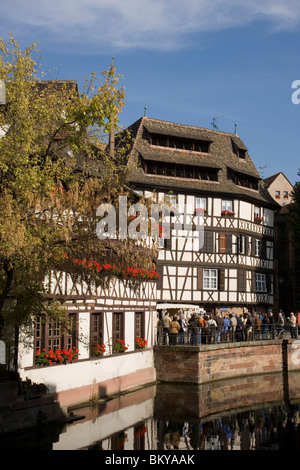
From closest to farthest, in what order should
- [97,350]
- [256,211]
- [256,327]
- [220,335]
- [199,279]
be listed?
[97,350] < [220,335] < [256,327] < [199,279] < [256,211]

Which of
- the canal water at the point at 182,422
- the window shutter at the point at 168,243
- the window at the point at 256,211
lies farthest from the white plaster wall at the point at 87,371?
the window at the point at 256,211

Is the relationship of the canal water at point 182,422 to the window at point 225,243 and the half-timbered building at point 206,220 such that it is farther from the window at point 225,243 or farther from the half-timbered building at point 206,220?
the window at point 225,243

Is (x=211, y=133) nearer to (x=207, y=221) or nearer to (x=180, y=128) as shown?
(x=180, y=128)

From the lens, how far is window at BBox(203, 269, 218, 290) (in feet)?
120

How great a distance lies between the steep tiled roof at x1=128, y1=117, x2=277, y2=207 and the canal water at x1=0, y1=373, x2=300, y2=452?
561 inches

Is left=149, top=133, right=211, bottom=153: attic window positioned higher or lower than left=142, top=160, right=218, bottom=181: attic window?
higher

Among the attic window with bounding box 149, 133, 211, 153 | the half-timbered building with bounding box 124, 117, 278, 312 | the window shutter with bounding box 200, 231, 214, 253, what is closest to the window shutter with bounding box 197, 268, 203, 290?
the half-timbered building with bounding box 124, 117, 278, 312

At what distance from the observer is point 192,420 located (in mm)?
18828

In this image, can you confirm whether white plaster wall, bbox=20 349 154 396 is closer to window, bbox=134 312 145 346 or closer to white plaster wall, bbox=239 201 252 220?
window, bbox=134 312 145 346

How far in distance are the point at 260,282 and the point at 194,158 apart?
8.78 metres

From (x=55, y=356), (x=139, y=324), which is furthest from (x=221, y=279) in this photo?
(x=55, y=356)

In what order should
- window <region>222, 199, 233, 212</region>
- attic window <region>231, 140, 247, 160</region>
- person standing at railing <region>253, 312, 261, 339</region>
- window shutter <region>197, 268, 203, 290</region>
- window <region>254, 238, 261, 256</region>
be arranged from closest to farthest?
person standing at railing <region>253, 312, 261, 339</region>, window shutter <region>197, 268, 203, 290</region>, window <region>222, 199, 233, 212</region>, window <region>254, 238, 261, 256</region>, attic window <region>231, 140, 247, 160</region>

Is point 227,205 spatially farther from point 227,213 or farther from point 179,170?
point 179,170

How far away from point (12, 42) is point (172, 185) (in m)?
22.3
